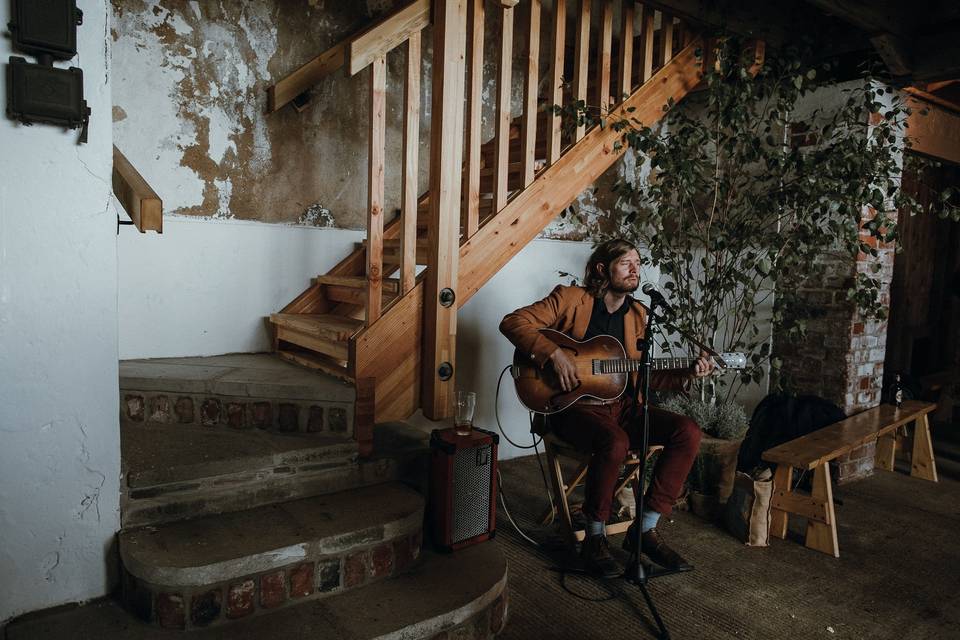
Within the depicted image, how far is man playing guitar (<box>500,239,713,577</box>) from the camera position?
267 cm

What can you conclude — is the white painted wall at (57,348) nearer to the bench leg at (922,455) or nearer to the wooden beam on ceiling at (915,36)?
the wooden beam on ceiling at (915,36)

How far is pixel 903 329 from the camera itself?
19.9 feet

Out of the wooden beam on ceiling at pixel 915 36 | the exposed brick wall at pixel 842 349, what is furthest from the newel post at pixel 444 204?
the exposed brick wall at pixel 842 349

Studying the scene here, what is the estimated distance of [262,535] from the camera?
2061 millimetres

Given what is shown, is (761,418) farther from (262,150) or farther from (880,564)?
(262,150)

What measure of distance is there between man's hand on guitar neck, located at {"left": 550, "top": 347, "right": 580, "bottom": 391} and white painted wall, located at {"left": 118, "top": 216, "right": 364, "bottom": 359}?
1523 millimetres

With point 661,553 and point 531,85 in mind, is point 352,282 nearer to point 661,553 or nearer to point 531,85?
point 531,85

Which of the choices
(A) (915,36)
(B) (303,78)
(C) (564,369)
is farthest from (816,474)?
(B) (303,78)

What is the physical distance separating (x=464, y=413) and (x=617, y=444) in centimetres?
62

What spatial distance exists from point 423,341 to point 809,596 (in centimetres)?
183

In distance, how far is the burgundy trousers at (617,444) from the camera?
2650 millimetres

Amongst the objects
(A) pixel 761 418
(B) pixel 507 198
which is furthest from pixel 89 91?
(A) pixel 761 418

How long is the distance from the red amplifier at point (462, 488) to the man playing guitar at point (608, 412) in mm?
428

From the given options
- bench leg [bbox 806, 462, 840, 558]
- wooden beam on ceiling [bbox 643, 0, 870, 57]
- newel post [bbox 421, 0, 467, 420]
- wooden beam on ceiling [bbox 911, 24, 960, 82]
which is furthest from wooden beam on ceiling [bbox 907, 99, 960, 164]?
newel post [bbox 421, 0, 467, 420]
